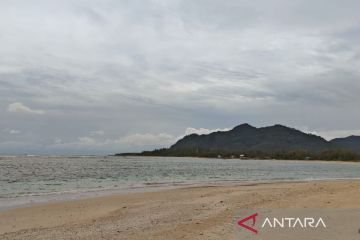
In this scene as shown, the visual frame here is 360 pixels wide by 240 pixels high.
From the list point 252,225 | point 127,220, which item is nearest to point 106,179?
point 127,220

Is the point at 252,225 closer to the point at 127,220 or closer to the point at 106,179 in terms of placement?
the point at 127,220

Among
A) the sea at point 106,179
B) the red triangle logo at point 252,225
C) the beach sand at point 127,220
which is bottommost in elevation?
the beach sand at point 127,220

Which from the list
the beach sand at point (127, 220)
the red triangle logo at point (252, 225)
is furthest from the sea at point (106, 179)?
the red triangle logo at point (252, 225)

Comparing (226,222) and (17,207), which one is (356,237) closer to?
(226,222)

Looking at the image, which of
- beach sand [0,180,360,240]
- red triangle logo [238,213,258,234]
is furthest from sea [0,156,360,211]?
red triangle logo [238,213,258,234]

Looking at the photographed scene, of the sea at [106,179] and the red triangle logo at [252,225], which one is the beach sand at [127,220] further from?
the sea at [106,179]

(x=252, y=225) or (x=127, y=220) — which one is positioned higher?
(x=252, y=225)

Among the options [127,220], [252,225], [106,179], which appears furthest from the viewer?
[106,179]

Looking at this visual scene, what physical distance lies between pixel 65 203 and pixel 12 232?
813cm

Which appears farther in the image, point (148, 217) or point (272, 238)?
point (148, 217)

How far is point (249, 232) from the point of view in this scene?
10.1 m

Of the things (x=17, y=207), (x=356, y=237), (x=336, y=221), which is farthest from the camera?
(x=17, y=207)

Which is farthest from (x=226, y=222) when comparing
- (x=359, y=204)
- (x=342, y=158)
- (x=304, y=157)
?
(x=304, y=157)

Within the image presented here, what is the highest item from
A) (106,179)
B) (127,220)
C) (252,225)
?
(106,179)
